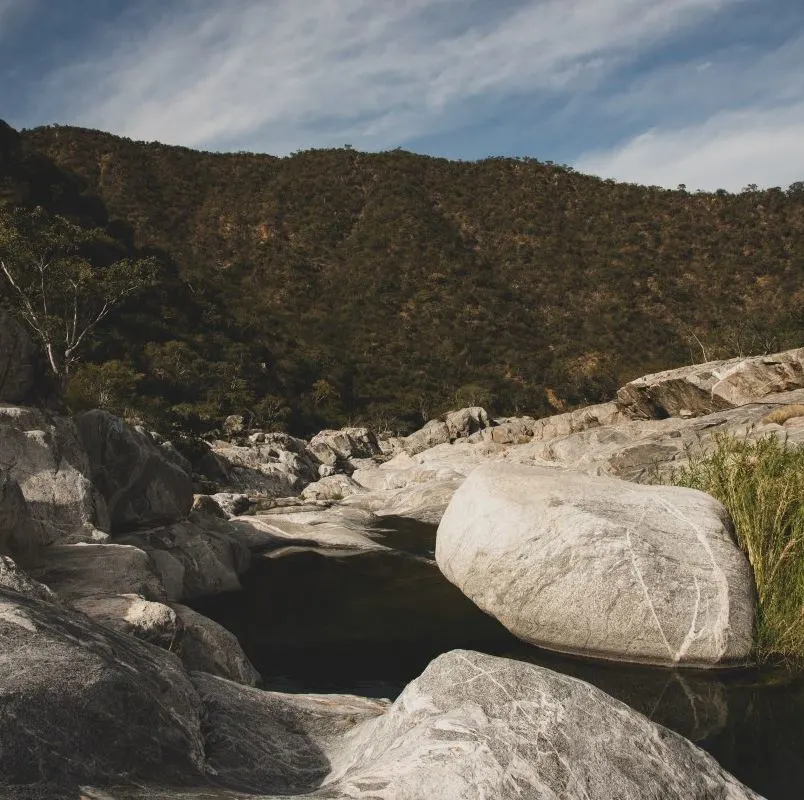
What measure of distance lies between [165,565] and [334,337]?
72.2 meters

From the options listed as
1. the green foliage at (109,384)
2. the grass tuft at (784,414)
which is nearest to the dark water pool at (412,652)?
the grass tuft at (784,414)

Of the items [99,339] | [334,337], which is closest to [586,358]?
[334,337]

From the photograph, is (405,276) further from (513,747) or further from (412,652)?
(513,747)

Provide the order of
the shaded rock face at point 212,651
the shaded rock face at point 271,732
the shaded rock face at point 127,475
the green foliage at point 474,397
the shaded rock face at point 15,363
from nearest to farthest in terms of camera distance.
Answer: the shaded rock face at point 271,732, the shaded rock face at point 212,651, the shaded rock face at point 15,363, the shaded rock face at point 127,475, the green foliage at point 474,397

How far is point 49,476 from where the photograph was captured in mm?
13570

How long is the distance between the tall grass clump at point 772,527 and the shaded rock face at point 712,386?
956 inches

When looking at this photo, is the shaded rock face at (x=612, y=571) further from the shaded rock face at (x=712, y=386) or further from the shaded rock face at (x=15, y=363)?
the shaded rock face at (x=712, y=386)

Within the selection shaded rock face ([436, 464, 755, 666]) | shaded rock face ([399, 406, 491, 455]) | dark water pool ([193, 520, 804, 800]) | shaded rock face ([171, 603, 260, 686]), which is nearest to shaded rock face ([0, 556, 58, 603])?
shaded rock face ([171, 603, 260, 686])

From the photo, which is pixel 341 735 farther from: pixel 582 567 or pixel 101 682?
pixel 582 567

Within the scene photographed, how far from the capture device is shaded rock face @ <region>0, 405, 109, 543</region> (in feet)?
42.7

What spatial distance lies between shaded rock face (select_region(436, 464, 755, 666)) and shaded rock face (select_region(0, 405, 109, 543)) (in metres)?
7.65

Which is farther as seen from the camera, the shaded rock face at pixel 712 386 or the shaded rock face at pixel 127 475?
the shaded rock face at pixel 712 386

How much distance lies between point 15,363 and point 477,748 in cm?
1412

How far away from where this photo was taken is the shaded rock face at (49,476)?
13.0 m
